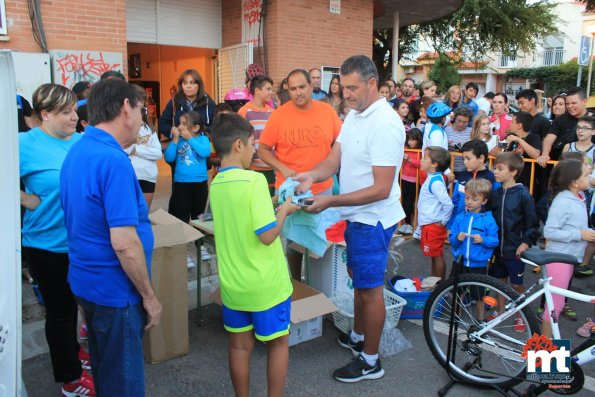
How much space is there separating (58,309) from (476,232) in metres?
3.12

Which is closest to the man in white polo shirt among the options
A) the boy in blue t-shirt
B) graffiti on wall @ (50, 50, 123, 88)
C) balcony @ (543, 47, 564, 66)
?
the boy in blue t-shirt

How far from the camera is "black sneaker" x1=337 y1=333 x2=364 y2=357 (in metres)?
3.64

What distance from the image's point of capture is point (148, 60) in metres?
11.5

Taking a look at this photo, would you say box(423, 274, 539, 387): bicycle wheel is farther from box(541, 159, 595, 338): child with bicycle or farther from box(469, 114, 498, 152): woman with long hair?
box(469, 114, 498, 152): woman with long hair

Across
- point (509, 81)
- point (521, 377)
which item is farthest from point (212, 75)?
point (509, 81)

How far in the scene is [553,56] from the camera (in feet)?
153

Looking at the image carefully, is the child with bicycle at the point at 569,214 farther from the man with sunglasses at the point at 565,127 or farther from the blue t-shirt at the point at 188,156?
the blue t-shirt at the point at 188,156

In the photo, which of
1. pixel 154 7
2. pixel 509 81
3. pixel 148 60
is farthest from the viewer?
pixel 509 81

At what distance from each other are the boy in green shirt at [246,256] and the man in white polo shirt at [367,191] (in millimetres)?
518

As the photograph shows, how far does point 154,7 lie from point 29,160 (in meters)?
7.05

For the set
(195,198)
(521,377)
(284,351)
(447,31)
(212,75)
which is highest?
(447,31)

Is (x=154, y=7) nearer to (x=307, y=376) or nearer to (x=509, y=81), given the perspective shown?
(x=307, y=376)

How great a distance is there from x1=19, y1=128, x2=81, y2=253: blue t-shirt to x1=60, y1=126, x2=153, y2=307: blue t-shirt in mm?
613

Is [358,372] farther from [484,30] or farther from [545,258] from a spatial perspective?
[484,30]
